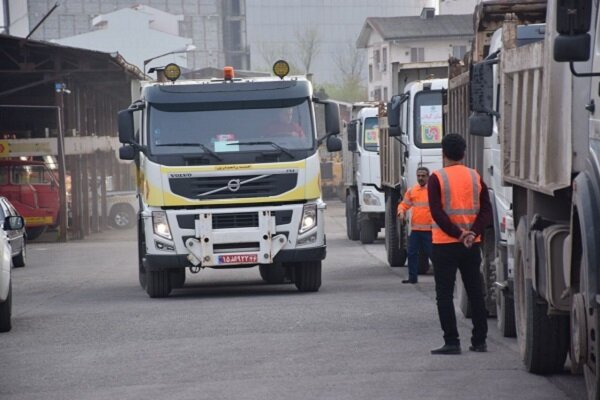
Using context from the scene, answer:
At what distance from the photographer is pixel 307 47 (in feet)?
452

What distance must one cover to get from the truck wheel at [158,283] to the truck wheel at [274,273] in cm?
262

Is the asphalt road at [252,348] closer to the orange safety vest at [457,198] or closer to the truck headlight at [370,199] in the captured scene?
the orange safety vest at [457,198]

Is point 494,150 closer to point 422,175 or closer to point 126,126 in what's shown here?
point 422,175

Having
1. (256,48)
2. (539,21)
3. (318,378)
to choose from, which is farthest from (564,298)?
(256,48)

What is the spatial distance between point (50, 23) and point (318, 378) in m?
113

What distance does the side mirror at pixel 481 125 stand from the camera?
1330cm

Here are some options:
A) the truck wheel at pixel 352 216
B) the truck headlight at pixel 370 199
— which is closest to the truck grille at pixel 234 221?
the truck headlight at pixel 370 199

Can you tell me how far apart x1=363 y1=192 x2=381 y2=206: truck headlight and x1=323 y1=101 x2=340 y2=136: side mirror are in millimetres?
13827

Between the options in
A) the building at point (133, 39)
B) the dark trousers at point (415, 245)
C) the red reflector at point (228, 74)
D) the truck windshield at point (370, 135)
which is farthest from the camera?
the building at point (133, 39)

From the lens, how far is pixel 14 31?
78688 mm

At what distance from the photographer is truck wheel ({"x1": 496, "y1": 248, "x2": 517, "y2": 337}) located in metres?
13.0

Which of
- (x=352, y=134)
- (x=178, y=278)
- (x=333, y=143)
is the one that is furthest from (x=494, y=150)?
(x=352, y=134)

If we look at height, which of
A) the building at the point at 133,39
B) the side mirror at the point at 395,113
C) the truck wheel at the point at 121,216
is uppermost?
the building at the point at 133,39

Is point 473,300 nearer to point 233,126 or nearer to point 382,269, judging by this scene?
point 233,126
